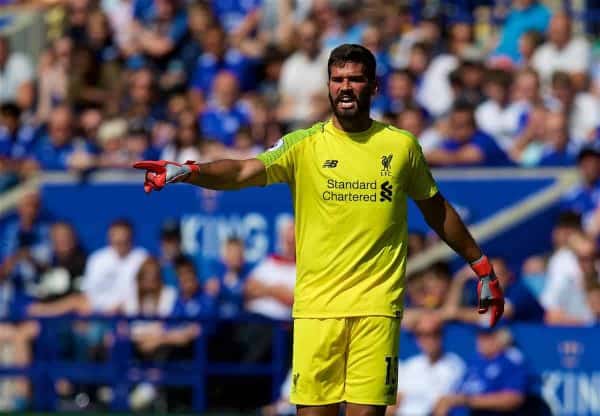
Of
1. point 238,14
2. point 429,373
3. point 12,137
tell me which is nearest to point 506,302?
point 429,373

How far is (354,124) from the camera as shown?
23.1ft

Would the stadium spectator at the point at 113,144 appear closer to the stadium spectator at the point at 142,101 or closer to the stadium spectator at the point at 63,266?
the stadium spectator at the point at 142,101

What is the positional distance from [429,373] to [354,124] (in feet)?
15.1

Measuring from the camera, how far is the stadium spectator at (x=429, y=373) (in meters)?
11.2

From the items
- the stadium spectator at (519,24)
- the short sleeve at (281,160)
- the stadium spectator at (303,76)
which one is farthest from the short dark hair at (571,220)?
the short sleeve at (281,160)

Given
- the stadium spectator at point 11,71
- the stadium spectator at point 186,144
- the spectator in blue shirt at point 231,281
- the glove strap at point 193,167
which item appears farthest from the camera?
the stadium spectator at point 11,71

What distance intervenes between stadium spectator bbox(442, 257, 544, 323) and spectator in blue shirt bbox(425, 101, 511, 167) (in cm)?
120

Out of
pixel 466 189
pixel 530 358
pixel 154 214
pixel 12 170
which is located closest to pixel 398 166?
pixel 530 358

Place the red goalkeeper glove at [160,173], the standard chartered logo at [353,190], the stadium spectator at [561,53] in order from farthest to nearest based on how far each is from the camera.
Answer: the stadium spectator at [561,53]
the standard chartered logo at [353,190]
the red goalkeeper glove at [160,173]

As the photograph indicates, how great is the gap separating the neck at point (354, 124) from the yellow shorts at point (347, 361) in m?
0.90

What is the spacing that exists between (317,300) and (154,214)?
6776 mm

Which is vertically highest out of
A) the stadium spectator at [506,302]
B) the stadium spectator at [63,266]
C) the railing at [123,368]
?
the stadium spectator at [63,266]

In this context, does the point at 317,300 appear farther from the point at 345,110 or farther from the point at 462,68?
the point at 462,68

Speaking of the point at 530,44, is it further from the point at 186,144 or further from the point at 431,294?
the point at 431,294
